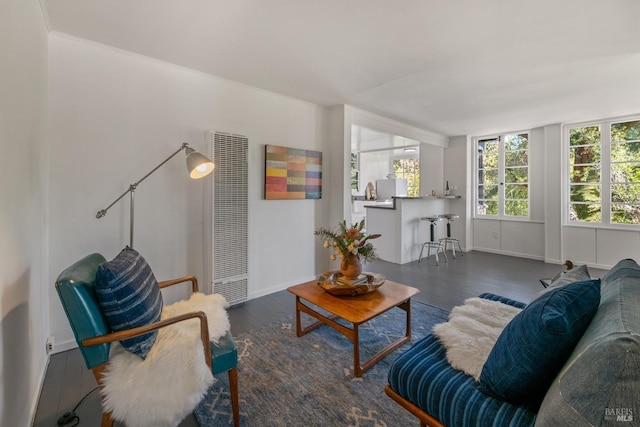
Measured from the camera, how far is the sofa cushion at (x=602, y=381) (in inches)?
27.5

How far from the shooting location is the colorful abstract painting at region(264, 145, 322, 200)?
342 centimetres

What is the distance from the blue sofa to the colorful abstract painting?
2.45m

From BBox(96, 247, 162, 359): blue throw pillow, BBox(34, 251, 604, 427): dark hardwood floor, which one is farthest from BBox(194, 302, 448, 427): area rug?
BBox(96, 247, 162, 359): blue throw pillow

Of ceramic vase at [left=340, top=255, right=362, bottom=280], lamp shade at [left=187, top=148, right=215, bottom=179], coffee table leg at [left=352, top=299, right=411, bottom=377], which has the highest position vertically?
lamp shade at [left=187, top=148, right=215, bottom=179]

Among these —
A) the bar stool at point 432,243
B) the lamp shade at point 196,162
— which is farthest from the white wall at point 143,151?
the bar stool at point 432,243

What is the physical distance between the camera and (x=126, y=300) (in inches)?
53.0

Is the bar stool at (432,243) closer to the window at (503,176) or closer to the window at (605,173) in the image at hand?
the window at (503,176)

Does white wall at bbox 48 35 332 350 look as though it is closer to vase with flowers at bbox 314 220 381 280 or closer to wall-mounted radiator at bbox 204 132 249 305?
wall-mounted radiator at bbox 204 132 249 305

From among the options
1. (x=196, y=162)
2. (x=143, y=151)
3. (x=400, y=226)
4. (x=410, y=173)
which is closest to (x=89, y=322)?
(x=196, y=162)

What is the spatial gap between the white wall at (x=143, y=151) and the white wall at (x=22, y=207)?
18 cm

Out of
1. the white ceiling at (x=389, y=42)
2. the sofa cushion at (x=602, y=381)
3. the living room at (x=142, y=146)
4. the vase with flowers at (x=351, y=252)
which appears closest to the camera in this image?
the sofa cushion at (x=602, y=381)

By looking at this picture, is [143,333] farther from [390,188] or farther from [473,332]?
[390,188]

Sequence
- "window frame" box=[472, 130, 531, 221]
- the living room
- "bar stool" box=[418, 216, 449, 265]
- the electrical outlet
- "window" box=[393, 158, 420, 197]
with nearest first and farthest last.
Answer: the living room → the electrical outlet → "bar stool" box=[418, 216, 449, 265] → "window frame" box=[472, 130, 531, 221] → "window" box=[393, 158, 420, 197]

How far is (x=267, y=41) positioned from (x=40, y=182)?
1951mm
